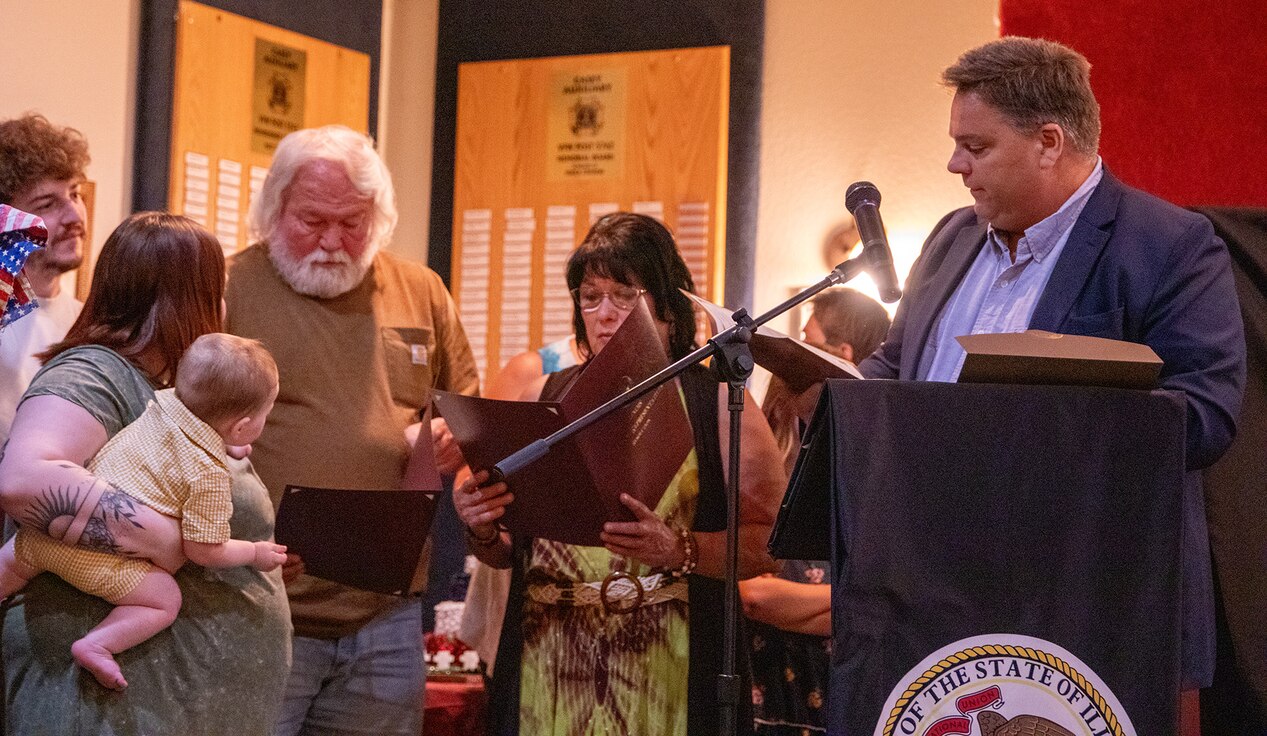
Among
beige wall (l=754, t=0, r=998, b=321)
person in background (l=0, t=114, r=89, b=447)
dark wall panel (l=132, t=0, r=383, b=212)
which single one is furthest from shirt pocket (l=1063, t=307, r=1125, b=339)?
dark wall panel (l=132, t=0, r=383, b=212)

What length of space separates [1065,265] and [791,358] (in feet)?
1.57

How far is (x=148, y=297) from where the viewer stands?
2283mm

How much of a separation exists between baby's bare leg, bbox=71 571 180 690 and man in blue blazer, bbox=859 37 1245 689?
132 cm

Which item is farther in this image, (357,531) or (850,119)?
(850,119)

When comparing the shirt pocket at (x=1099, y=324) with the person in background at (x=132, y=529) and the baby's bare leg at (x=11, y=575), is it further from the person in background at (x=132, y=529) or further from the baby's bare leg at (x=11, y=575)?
the baby's bare leg at (x=11, y=575)

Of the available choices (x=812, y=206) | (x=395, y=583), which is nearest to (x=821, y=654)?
(x=395, y=583)

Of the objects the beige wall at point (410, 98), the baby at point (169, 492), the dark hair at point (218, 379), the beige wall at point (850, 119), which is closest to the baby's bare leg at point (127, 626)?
the baby at point (169, 492)

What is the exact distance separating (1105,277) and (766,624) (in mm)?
1237

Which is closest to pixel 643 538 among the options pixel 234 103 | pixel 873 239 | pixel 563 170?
pixel 873 239

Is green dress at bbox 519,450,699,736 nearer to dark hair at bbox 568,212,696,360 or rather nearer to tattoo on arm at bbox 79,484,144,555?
dark hair at bbox 568,212,696,360

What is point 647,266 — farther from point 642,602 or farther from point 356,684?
point 356,684

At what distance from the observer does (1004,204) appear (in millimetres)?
2232

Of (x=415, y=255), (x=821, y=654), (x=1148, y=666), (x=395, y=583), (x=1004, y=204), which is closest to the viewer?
(x=1148, y=666)

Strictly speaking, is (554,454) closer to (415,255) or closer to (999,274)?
(999,274)
